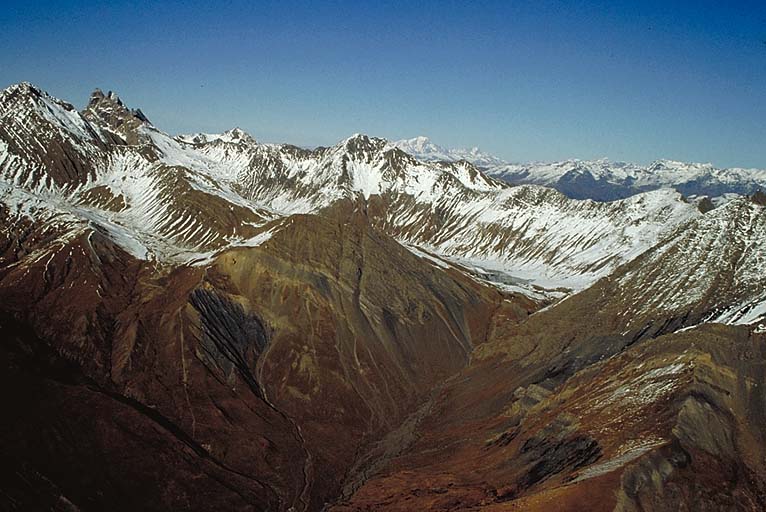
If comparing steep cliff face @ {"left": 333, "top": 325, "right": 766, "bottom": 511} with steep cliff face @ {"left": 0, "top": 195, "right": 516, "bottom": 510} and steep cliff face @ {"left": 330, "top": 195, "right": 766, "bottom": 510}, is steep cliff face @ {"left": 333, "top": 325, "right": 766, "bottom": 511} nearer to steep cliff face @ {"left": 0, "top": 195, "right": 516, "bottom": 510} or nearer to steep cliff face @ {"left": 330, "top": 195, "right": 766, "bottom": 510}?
steep cliff face @ {"left": 330, "top": 195, "right": 766, "bottom": 510}

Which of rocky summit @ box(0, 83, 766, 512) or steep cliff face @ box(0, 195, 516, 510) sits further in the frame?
steep cliff face @ box(0, 195, 516, 510)

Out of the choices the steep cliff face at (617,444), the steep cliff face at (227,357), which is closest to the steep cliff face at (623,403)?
the steep cliff face at (617,444)

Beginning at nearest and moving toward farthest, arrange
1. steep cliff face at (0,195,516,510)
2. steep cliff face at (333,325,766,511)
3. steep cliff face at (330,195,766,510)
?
steep cliff face at (333,325,766,511)
steep cliff face at (330,195,766,510)
steep cliff face at (0,195,516,510)

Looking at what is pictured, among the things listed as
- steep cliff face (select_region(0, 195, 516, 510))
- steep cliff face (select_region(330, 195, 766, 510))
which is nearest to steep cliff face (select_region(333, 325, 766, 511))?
steep cliff face (select_region(330, 195, 766, 510))

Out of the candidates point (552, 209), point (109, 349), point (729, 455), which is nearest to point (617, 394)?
point (729, 455)

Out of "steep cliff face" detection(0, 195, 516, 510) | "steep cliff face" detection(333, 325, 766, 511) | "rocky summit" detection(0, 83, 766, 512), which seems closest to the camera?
"steep cliff face" detection(333, 325, 766, 511)

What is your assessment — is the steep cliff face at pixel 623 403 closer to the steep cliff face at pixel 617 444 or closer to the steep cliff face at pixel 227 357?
the steep cliff face at pixel 617 444

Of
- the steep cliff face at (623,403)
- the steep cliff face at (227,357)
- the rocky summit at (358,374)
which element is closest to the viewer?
the steep cliff face at (623,403)

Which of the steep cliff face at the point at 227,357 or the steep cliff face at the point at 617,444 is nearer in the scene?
the steep cliff face at the point at 617,444

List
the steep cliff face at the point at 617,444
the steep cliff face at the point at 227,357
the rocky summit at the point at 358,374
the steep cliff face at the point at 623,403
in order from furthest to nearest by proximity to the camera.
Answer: the steep cliff face at the point at 227,357
the rocky summit at the point at 358,374
the steep cliff face at the point at 623,403
the steep cliff face at the point at 617,444
